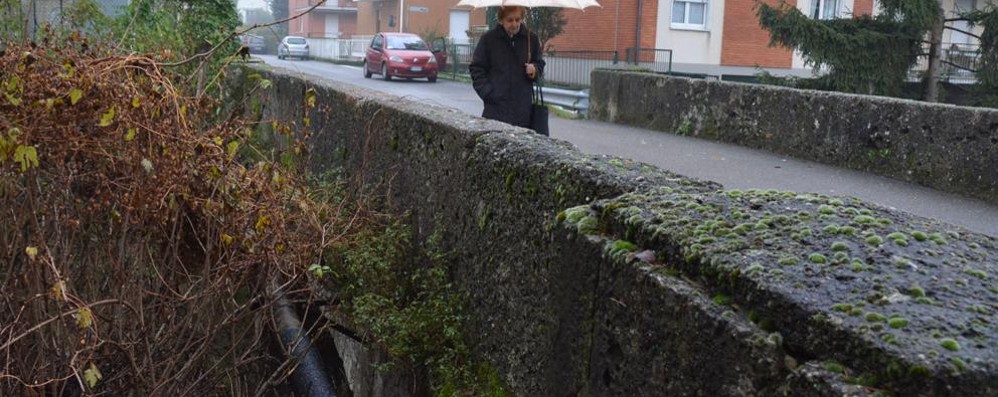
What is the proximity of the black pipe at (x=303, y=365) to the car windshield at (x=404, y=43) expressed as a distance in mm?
33405

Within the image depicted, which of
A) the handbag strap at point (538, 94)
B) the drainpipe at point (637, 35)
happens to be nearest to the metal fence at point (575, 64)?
the drainpipe at point (637, 35)

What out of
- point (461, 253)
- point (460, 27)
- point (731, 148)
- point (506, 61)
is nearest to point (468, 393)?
point (461, 253)

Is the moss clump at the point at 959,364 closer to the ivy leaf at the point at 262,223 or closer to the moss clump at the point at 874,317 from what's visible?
the moss clump at the point at 874,317

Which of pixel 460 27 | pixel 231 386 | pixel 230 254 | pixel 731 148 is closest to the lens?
pixel 230 254

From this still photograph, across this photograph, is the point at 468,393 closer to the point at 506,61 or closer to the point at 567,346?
the point at 567,346

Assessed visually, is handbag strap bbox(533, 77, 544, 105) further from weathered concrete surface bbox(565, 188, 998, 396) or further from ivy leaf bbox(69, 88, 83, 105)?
weathered concrete surface bbox(565, 188, 998, 396)

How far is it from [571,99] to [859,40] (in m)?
6.31

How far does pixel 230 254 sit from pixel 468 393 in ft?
4.18

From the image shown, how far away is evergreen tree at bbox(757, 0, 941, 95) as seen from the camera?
931 inches

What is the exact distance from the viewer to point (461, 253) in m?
4.85

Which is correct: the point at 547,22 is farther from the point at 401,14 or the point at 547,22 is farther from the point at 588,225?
the point at 588,225

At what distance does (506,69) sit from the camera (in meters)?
8.48

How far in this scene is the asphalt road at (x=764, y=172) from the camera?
8867mm

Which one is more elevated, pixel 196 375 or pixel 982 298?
pixel 982 298
